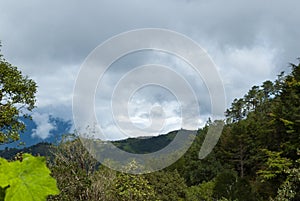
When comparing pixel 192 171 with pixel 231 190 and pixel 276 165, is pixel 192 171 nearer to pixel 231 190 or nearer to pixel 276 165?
pixel 276 165

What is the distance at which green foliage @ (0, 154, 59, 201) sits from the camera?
92cm

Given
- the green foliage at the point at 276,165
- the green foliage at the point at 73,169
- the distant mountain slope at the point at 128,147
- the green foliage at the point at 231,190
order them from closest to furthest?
the distant mountain slope at the point at 128,147, the green foliage at the point at 73,169, the green foliage at the point at 231,190, the green foliage at the point at 276,165

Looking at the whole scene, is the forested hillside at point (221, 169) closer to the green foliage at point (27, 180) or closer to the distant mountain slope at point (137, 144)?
the distant mountain slope at point (137, 144)

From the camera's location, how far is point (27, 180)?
0.95m

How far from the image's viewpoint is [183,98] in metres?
16.2

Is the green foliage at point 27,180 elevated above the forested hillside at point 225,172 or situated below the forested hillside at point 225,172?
below

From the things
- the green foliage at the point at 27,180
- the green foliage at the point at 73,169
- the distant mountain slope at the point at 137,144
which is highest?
the distant mountain slope at the point at 137,144

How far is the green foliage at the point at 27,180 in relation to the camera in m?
0.92

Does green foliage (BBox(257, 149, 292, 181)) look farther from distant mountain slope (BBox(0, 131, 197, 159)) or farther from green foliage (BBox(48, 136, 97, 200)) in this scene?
green foliage (BBox(48, 136, 97, 200))

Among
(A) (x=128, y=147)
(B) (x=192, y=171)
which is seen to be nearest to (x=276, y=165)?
(A) (x=128, y=147)

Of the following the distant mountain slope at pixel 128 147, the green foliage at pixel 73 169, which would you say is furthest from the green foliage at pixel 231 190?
the green foliage at pixel 73 169

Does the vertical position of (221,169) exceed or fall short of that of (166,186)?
it exceeds it

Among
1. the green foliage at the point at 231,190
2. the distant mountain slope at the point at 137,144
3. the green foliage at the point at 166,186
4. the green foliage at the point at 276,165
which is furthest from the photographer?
the green foliage at the point at 166,186

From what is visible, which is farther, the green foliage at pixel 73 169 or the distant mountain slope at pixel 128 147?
the green foliage at pixel 73 169
